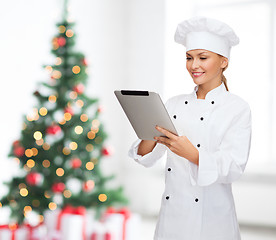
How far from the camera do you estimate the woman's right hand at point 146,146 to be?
1.65 meters

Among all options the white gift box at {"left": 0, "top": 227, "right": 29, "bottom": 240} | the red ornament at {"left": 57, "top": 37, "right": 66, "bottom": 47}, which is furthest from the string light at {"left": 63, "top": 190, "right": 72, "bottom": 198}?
the red ornament at {"left": 57, "top": 37, "right": 66, "bottom": 47}

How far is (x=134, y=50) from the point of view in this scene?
18.0 ft

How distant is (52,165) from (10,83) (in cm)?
93

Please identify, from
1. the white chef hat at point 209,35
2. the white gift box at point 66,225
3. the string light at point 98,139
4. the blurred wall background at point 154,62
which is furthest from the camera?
the blurred wall background at point 154,62

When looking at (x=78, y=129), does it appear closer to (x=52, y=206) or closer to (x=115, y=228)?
(x=52, y=206)

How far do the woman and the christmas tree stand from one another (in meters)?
1.97

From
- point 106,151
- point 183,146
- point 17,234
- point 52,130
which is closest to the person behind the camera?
point 183,146

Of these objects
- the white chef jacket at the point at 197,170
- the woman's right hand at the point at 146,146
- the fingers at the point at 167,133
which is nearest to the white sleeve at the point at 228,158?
the white chef jacket at the point at 197,170

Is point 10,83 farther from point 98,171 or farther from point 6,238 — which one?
point 6,238

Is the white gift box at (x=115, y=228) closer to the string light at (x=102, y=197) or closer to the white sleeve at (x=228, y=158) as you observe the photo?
the string light at (x=102, y=197)

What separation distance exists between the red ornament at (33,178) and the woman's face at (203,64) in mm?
2121

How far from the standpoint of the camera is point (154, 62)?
5.32 meters

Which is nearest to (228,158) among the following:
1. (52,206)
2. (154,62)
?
(52,206)

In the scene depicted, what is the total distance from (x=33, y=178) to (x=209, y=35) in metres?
2.22
